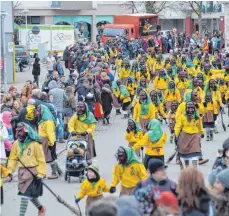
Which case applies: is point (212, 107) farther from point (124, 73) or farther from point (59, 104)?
point (124, 73)

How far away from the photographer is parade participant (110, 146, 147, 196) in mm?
13109

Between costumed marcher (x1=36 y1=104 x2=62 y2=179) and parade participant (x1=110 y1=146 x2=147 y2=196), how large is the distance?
12.9 feet

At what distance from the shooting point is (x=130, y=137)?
1767 centimetres

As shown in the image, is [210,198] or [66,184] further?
[66,184]

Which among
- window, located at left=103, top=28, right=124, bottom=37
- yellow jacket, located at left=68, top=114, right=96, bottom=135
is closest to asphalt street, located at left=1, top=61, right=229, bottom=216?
yellow jacket, located at left=68, top=114, right=96, bottom=135

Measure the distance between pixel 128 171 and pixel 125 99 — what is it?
13.8 metres

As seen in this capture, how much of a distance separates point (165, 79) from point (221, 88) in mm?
2125

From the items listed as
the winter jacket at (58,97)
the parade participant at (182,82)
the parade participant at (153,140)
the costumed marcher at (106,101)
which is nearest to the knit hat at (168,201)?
the parade participant at (153,140)

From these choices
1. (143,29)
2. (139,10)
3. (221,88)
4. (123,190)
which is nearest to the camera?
(123,190)

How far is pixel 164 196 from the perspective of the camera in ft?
28.1

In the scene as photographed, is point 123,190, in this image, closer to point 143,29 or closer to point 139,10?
point 143,29

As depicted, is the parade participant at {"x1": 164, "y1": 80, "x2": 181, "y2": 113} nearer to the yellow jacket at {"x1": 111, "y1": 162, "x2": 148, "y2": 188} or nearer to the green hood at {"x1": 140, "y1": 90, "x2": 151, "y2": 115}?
the green hood at {"x1": 140, "y1": 90, "x2": 151, "y2": 115}

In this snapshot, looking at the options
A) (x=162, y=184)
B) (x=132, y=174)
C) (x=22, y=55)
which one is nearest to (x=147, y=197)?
(x=162, y=184)

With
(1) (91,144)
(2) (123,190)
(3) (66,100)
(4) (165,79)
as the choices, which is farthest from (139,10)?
(2) (123,190)
